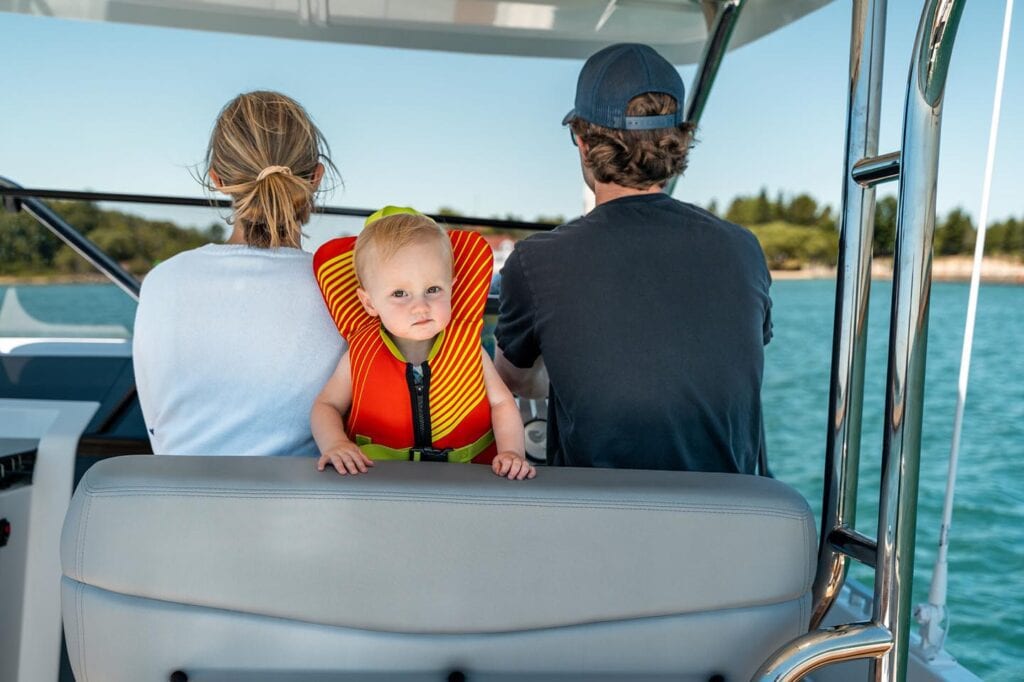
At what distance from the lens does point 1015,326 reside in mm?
32312

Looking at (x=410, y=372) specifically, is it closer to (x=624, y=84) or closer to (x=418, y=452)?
(x=418, y=452)

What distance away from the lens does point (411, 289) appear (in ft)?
4.97

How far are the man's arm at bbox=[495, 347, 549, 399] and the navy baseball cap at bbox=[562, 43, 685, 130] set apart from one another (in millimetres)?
411

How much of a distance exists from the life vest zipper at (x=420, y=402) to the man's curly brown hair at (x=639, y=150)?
437 millimetres

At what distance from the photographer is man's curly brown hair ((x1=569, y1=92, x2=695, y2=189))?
5.47 ft

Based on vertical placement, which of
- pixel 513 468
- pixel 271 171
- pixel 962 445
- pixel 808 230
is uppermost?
pixel 271 171

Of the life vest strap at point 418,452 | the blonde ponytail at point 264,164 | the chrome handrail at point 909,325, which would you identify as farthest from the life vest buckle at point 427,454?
the chrome handrail at point 909,325

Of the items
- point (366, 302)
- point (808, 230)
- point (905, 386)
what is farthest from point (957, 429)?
point (808, 230)

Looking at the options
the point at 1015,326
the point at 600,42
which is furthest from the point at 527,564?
the point at 1015,326

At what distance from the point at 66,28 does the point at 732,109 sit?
2321cm

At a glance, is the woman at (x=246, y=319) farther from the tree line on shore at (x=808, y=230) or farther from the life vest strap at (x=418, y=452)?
the tree line on shore at (x=808, y=230)

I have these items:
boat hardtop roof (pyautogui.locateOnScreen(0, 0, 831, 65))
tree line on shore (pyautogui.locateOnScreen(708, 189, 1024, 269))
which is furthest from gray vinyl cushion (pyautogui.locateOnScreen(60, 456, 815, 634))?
tree line on shore (pyautogui.locateOnScreen(708, 189, 1024, 269))

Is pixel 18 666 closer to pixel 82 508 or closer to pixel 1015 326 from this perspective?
pixel 82 508

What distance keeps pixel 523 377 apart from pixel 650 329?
301mm
